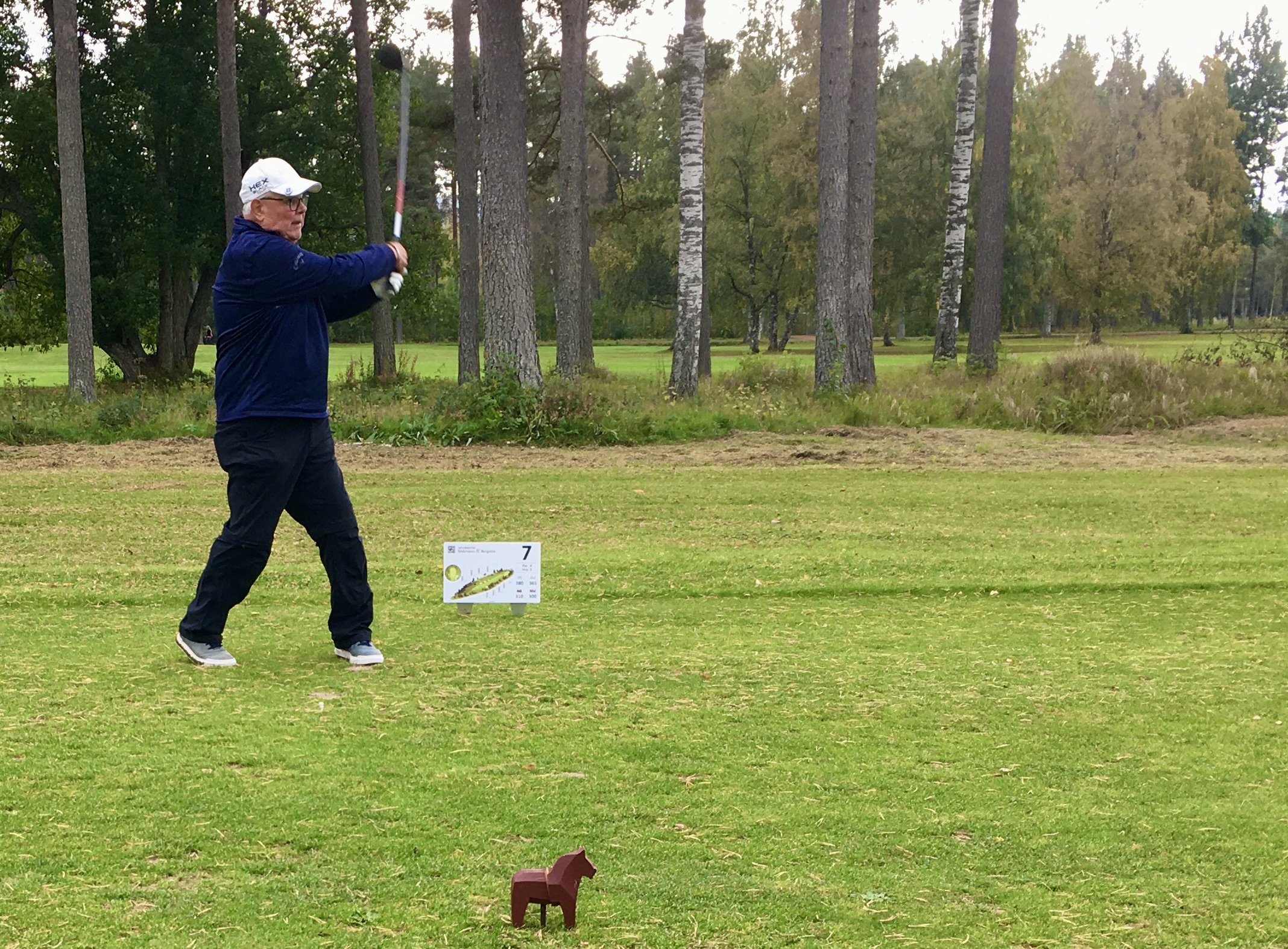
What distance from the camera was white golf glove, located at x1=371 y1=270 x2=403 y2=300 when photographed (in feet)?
19.1

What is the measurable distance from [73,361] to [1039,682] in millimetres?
21489

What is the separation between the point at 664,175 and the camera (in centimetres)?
6159

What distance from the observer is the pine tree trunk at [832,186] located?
21.1 m

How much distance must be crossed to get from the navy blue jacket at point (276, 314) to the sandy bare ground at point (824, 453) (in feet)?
27.4

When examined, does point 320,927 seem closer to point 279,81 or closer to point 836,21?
point 836,21

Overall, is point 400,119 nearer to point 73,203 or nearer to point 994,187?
point 73,203

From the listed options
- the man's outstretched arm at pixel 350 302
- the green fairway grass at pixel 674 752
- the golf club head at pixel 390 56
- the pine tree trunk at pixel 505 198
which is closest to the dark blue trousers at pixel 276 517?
the green fairway grass at pixel 674 752

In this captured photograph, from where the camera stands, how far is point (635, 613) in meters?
7.75

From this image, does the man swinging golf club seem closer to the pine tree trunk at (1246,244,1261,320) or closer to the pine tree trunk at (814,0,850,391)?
the pine tree trunk at (814,0,850,391)

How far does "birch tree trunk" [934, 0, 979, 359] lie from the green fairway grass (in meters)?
18.6

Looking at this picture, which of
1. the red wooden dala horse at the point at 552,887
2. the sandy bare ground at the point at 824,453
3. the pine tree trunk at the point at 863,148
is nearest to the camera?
the red wooden dala horse at the point at 552,887

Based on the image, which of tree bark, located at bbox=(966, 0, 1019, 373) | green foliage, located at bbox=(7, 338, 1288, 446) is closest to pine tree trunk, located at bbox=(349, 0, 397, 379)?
green foliage, located at bbox=(7, 338, 1288, 446)

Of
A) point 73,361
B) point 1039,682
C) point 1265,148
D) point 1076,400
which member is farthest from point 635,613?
point 1265,148

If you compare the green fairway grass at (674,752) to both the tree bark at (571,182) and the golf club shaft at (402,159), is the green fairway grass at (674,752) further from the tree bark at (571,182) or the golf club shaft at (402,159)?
the tree bark at (571,182)
